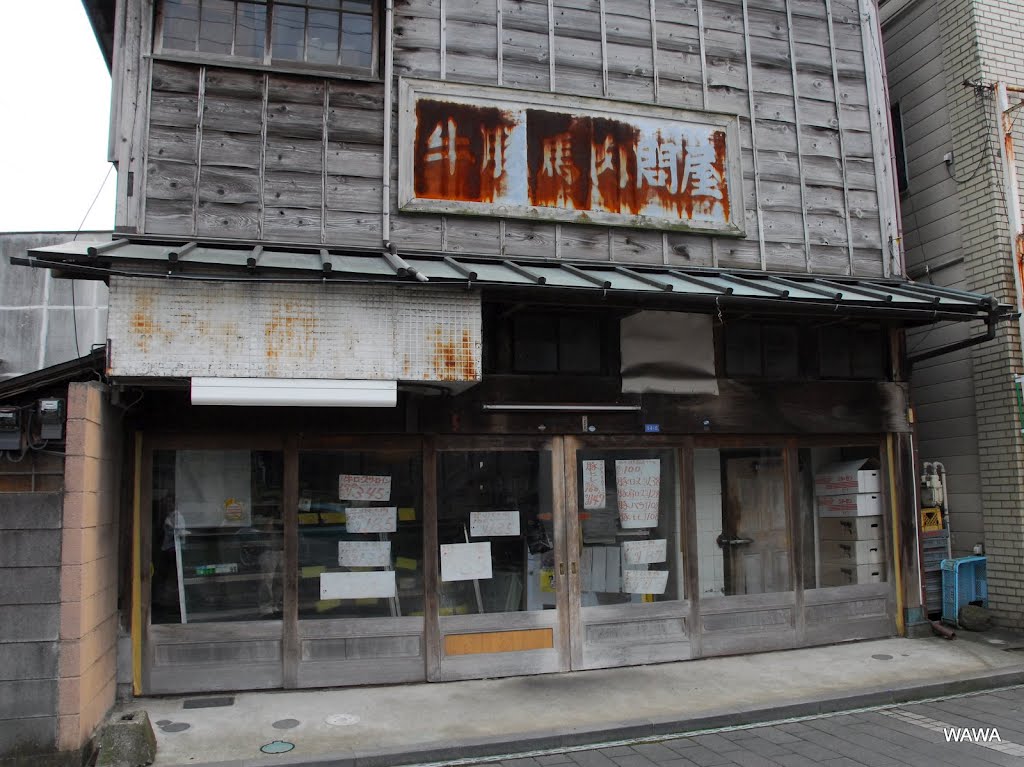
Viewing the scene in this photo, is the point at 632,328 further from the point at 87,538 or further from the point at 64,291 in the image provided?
the point at 64,291

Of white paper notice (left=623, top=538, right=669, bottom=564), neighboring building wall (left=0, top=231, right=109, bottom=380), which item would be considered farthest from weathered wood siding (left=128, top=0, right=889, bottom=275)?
Result: neighboring building wall (left=0, top=231, right=109, bottom=380)

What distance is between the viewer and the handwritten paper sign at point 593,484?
331 inches

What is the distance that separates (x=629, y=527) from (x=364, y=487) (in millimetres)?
2963

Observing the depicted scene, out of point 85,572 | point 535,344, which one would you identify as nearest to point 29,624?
point 85,572

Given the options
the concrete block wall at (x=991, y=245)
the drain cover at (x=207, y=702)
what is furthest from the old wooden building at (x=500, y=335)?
the concrete block wall at (x=991, y=245)

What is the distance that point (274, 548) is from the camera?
25.2ft

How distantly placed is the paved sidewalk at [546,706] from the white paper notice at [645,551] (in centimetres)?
114

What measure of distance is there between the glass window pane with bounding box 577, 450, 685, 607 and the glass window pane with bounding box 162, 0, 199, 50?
585cm

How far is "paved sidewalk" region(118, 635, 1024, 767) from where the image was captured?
19.7ft

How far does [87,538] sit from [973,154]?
1093 centimetres

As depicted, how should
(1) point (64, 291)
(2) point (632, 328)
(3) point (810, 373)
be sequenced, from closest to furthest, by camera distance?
(2) point (632, 328), (3) point (810, 373), (1) point (64, 291)

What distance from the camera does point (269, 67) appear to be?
7.72 m

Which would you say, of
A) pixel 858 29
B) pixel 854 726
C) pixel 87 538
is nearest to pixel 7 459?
pixel 87 538

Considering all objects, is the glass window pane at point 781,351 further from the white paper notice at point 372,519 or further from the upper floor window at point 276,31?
the upper floor window at point 276,31
